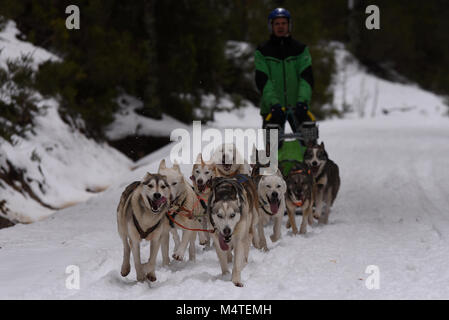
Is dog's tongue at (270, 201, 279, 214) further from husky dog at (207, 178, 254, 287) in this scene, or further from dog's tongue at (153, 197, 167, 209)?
dog's tongue at (153, 197, 167, 209)

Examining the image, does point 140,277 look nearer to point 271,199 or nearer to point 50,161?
point 271,199

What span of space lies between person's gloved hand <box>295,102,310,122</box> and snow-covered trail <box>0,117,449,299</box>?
1383 millimetres

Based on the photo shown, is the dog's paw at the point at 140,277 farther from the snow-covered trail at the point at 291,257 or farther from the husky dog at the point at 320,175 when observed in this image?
the husky dog at the point at 320,175

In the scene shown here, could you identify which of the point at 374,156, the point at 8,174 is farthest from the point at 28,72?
the point at 374,156

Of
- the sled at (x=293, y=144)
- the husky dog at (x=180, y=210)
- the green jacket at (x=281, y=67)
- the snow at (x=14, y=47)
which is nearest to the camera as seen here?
the husky dog at (x=180, y=210)

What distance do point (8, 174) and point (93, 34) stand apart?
4846 mm

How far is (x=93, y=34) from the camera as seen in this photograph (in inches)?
478

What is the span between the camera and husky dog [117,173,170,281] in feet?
12.9

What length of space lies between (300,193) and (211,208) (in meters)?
2.09

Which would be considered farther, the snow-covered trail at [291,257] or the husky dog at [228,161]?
the husky dog at [228,161]

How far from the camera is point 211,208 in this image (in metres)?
4.26

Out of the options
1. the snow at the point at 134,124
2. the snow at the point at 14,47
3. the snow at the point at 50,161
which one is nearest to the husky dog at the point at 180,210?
the snow at the point at 50,161

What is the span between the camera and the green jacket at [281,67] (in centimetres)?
677

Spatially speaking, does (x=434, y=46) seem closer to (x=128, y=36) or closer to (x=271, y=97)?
(x=128, y=36)
